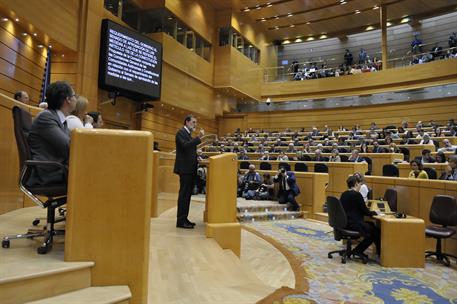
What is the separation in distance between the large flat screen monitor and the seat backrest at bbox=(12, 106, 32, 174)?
7298mm

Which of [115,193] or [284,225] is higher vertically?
[115,193]

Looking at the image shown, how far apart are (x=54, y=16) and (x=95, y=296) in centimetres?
831

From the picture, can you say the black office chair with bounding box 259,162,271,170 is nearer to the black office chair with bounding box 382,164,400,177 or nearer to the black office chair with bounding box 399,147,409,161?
the black office chair with bounding box 382,164,400,177

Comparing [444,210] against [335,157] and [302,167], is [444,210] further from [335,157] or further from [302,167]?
[335,157]

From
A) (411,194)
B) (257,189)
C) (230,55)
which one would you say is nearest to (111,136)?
(411,194)

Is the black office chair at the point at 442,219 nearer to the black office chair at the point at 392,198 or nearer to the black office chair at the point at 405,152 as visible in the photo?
the black office chair at the point at 392,198

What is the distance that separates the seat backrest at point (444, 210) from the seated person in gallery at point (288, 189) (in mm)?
3663

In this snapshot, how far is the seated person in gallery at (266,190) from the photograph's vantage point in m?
8.95

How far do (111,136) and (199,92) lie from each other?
13.7 metres

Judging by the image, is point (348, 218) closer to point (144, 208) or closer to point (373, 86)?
point (144, 208)

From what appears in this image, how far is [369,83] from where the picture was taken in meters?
15.5

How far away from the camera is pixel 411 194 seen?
18.1 ft

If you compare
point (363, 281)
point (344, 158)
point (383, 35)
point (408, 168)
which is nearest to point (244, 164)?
point (344, 158)

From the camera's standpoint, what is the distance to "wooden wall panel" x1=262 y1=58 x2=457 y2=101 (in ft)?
45.0
